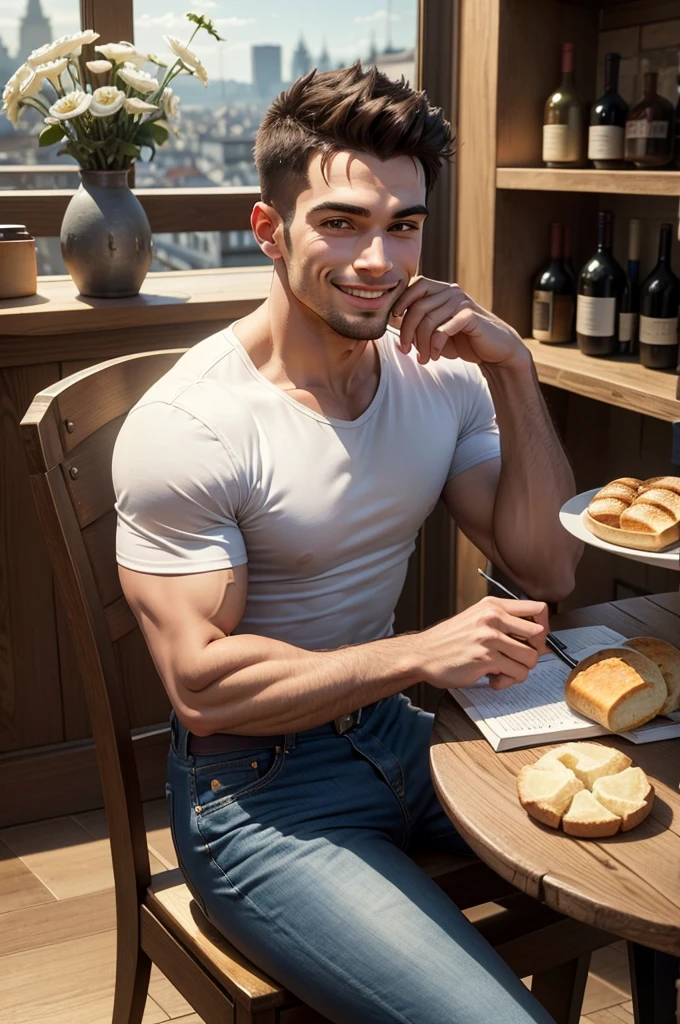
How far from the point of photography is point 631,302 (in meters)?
2.29

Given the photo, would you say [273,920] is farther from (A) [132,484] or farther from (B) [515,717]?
(A) [132,484]

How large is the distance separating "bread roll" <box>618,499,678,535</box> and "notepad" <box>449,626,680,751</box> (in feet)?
0.57

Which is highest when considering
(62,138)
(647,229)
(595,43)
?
(595,43)

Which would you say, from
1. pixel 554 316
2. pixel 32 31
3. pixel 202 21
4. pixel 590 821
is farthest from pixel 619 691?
pixel 32 31

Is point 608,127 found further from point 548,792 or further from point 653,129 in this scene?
point 548,792

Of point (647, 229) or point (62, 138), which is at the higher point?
point (62, 138)

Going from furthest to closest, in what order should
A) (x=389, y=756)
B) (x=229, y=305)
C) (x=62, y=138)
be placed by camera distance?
(x=229, y=305)
(x=62, y=138)
(x=389, y=756)

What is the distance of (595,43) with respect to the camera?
244 centimetres

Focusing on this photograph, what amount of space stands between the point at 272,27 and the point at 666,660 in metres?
1.99

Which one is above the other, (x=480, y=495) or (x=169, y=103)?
(x=169, y=103)

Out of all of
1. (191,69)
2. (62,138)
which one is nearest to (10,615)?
(62,138)

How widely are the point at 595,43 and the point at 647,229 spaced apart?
408 millimetres

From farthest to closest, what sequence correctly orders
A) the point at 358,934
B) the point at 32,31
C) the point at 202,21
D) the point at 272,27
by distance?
1. the point at 272,27
2. the point at 32,31
3. the point at 202,21
4. the point at 358,934

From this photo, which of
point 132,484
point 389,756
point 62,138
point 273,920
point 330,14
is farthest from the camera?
point 330,14
